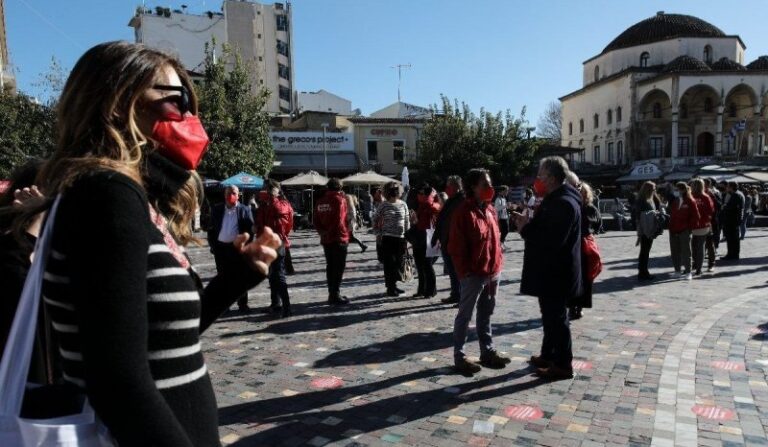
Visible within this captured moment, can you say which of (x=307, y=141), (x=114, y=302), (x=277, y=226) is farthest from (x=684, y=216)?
(x=307, y=141)

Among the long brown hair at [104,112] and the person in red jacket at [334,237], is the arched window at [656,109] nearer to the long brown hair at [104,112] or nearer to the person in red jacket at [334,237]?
the person in red jacket at [334,237]

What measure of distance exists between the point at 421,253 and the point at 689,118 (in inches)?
1917

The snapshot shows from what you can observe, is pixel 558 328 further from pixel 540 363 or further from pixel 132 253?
pixel 132 253

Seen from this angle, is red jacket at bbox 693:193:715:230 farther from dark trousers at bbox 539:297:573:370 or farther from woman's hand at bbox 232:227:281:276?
woman's hand at bbox 232:227:281:276

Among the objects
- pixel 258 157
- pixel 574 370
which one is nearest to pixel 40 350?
pixel 574 370

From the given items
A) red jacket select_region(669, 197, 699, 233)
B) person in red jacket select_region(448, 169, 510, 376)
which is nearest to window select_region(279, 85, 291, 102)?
red jacket select_region(669, 197, 699, 233)

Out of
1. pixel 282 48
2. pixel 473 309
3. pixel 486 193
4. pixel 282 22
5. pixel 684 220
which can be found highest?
pixel 282 22

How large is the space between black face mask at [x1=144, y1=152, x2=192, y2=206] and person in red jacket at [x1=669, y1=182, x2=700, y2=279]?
10.7 meters

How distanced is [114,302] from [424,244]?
26.2 feet

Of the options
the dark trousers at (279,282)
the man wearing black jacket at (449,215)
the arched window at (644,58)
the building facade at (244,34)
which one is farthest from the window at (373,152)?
the dark trousers at (279,282)

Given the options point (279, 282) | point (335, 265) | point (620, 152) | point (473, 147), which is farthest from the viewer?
point (620, 152)

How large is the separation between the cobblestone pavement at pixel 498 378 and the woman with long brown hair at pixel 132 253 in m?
2.68

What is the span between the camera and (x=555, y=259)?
4824mm

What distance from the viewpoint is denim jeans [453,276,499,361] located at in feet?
16.8
